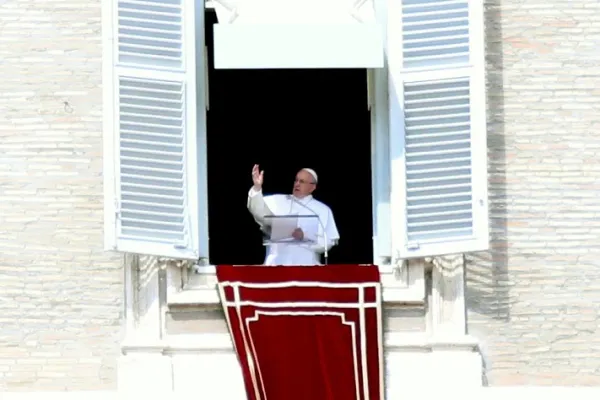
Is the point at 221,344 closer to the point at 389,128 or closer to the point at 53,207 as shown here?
the point at 53,207

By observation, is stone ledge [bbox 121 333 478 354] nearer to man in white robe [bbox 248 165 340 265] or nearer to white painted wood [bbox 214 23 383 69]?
man in white robe [bbox 248 165 340 265]

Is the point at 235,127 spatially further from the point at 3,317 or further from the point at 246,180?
the point at 3,317

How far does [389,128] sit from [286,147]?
2.83m

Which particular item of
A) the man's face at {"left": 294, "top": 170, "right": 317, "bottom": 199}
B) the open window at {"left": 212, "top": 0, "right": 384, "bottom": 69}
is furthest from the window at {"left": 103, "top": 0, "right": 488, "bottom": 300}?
the man's face at {"left": 294, "top": 170, "right": 317, "bottom": 199}

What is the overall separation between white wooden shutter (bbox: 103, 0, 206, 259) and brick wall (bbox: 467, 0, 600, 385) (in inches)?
60.9

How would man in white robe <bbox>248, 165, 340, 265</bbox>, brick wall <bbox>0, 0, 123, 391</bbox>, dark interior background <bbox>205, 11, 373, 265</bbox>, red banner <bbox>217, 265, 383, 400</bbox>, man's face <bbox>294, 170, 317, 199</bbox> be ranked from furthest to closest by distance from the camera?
dark interior background <bbox>205, 11, 373, 265</bbox> < man's face <bbox>294, 170, 317, 199</bbox> < man in white robe <bbox>248, 165, 340, 265</bbox> < brick wall <bbox>0, 0, 123, 391</bbox> < red banner <bbox>217, 265, 383, 400</bbox>

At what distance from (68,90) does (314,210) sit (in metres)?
1.48

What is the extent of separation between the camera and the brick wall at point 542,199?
15.0 meters

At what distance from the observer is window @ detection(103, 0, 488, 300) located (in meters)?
14.7

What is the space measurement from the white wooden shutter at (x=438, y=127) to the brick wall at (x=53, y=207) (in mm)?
1547

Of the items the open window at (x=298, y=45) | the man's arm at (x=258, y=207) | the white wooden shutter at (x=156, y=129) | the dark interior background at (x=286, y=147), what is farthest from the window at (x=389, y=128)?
the dark interior background at (x=286, y=147)

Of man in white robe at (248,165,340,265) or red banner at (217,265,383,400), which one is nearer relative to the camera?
red banner at (217,265,383,400)

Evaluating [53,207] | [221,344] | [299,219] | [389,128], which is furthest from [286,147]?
[221,344]

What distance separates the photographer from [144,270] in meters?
14.9
